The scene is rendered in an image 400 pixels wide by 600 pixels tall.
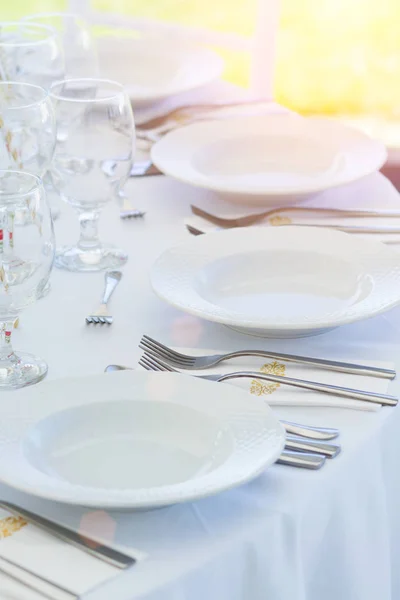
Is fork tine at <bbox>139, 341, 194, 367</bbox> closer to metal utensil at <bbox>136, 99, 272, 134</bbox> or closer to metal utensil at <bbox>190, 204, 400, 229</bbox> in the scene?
metal utensil at <bbox>190, 204, 400, 229</bbox>

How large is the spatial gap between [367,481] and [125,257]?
51 cm

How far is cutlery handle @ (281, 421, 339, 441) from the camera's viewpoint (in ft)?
2.67

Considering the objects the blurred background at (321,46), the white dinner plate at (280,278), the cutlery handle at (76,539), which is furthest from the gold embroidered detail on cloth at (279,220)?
the blurred background at (321,46)

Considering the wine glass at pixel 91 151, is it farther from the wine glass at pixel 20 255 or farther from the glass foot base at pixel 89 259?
the wine glass at pixel 20 255

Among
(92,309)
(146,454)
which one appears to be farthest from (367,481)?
(92,309)

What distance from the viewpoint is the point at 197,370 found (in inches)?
37.1

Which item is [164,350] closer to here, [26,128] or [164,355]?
[164,355]

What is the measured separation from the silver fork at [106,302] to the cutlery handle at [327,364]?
167mm

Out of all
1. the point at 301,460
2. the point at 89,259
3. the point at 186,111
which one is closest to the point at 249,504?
the point at 301,460

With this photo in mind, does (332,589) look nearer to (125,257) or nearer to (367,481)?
(367,481)

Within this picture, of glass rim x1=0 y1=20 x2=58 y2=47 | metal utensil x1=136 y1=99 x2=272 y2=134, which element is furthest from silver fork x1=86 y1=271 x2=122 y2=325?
metal utensil x1=136 y1=99 x2=272 y2=134

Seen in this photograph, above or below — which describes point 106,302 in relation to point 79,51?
below

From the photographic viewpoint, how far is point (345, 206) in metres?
1.42

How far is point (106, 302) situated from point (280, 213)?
0.37 meters
